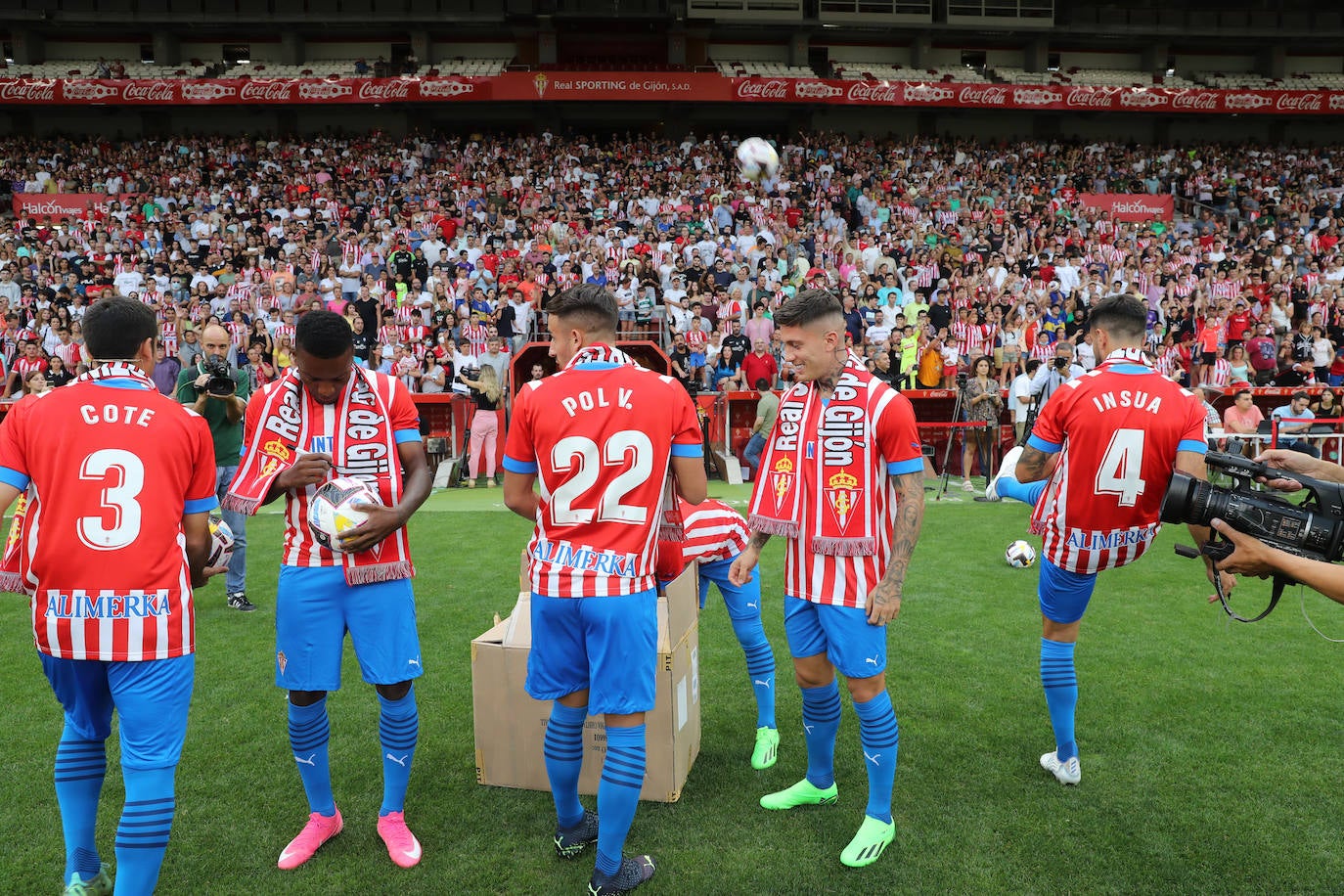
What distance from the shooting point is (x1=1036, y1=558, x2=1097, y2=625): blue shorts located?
426 cm

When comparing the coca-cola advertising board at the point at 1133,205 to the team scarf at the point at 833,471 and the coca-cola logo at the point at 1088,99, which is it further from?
the team scarf at the point at 833,471

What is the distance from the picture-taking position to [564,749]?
3615mm

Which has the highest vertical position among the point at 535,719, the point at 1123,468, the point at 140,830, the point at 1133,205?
the point at 1133,205

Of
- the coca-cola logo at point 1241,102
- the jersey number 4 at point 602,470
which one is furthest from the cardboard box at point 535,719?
the coca-cola logo at point 1241,102

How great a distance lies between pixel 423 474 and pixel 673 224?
18.7 m

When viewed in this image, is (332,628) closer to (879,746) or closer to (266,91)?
(879,746)

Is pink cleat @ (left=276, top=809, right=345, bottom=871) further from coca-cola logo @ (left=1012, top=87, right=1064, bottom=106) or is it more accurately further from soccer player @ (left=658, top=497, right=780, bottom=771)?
coca-cola logo @ (left=1012, top=87, right=1064, bottom=106)

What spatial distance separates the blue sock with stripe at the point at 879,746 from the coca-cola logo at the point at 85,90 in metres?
32.1

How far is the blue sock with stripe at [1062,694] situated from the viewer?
4.34m

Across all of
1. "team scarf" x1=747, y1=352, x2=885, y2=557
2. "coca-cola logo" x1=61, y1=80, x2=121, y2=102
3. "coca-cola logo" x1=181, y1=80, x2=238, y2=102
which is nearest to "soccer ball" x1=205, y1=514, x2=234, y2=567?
"team scarf" x1=747, y1=352, x2=885, y2=557

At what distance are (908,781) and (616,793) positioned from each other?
1.62 meters

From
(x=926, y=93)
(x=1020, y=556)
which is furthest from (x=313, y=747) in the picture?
(x=926, y=93)

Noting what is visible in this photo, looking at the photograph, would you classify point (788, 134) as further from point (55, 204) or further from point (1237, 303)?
point (55, 204)

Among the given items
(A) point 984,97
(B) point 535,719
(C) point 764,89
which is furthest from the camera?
(A) point 984,97
